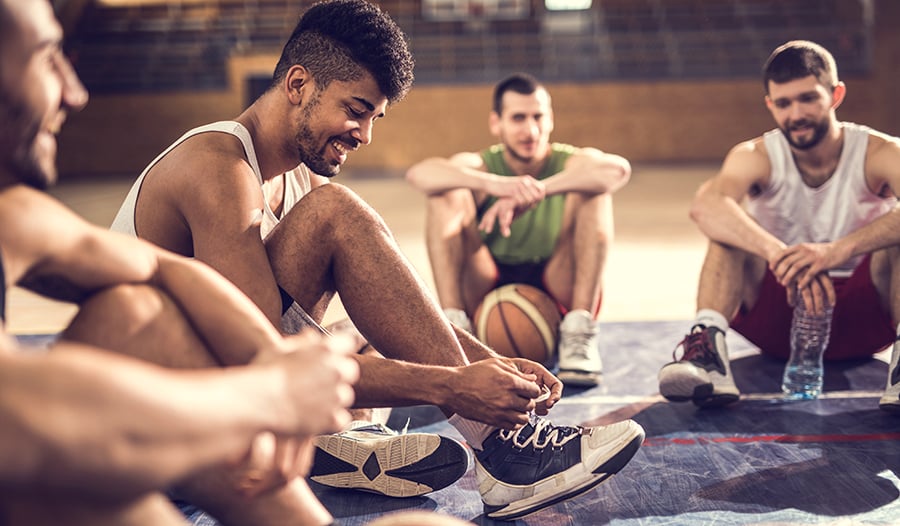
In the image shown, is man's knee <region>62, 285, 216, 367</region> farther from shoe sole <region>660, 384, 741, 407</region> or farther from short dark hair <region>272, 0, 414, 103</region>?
shoe sole <region>660, 384, 741, 407</region>

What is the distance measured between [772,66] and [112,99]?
1237 cm

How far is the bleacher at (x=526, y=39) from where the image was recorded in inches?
551

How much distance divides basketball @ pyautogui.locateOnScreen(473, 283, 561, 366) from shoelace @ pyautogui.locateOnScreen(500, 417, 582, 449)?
4.18 feet

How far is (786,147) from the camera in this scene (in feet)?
11.5

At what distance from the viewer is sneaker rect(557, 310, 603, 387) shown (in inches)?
135

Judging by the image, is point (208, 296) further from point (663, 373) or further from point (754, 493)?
point (663, 373)

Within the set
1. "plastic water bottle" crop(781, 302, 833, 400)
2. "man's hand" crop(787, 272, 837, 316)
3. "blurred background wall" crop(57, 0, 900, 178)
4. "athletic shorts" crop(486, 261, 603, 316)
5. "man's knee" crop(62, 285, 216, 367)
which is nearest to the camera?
"man's knee" crop(62, 285, 216, 367)

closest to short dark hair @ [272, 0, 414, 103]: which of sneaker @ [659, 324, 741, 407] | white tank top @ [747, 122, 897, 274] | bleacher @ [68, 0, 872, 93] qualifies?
sneaker @ [659, 324, 741, 407]

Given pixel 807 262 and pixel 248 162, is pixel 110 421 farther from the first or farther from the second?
pixel 807 262

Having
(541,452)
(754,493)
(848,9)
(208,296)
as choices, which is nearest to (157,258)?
(208,296)

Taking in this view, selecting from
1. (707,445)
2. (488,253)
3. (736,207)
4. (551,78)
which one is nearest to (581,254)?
(488,253)

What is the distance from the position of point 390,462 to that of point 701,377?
1.18 meters

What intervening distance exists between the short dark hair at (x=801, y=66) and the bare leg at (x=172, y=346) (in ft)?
8.38

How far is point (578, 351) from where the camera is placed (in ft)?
11.5
